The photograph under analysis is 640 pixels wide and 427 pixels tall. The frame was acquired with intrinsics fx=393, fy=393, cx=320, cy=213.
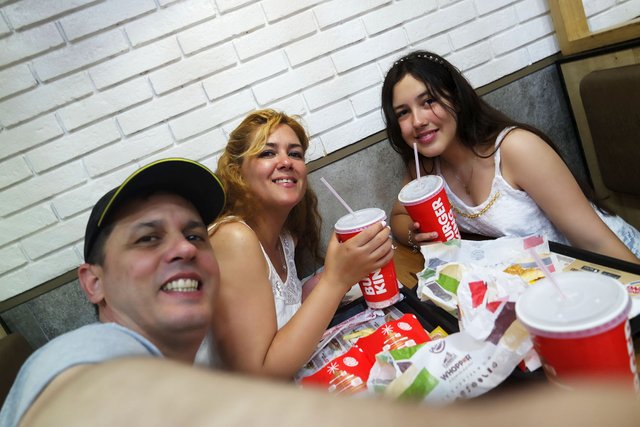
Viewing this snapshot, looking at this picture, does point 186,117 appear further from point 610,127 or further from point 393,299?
point 610,127

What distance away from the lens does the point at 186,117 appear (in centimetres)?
177

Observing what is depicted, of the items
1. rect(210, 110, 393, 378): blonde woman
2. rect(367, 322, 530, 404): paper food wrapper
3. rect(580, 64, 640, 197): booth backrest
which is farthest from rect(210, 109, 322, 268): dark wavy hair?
rect(580, 64, 640, 197): booth backrest

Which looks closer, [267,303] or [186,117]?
[267,303]

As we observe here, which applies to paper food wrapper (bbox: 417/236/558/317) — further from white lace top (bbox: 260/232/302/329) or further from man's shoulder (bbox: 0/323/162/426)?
man's shoulder (bbox: 0/323/162/426)

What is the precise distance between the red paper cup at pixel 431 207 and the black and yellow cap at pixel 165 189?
1.97 ft

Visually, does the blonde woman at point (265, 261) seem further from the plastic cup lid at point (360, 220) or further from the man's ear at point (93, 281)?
the man's ear at point (93, 281)

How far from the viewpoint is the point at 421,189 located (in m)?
1.30

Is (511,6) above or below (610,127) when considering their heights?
above

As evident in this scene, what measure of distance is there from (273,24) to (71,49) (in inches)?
33.5

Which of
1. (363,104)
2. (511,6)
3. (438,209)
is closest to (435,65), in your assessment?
(363,104)

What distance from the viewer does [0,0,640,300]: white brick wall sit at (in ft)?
5.35

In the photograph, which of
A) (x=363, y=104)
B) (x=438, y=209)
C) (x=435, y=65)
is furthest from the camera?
(x=363, y=104)


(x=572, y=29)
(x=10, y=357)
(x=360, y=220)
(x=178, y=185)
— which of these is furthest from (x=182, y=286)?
(x=572, y=29)

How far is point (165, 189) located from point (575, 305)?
0.87 m
